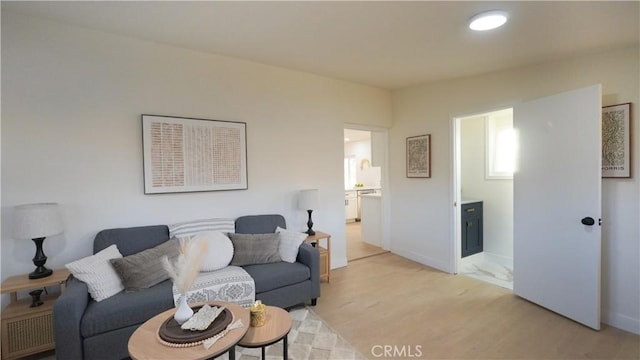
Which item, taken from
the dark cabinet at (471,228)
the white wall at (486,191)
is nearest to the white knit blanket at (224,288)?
the dark cabinet at (471,228)

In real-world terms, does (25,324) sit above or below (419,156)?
below

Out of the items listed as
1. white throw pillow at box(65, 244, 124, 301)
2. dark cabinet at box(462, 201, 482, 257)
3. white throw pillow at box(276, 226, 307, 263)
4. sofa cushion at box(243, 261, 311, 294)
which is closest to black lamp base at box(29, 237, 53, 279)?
white throw pillow at box(65, 244, 124, 301)

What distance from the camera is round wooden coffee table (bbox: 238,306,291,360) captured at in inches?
61.2

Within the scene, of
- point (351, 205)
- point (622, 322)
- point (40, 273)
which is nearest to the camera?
point (40, 273)

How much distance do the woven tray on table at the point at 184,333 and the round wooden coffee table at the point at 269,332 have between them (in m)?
0.15

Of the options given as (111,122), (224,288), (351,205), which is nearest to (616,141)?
(224,288)

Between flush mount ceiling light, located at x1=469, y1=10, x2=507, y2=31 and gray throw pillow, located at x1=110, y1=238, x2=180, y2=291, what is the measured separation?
306cm

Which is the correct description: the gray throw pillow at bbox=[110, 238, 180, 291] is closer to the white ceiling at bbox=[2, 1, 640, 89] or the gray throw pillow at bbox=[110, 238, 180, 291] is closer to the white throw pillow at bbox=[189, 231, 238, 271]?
the white throw pillow at bbox=[189, 231, 238, 271]

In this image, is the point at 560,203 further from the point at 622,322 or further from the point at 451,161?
the point at 451,161

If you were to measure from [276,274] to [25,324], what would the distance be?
69.0 inches

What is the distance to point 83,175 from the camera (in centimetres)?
242

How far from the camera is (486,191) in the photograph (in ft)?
14.0

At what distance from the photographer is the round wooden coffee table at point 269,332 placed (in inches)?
61.2

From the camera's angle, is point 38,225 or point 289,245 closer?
point 38,225
